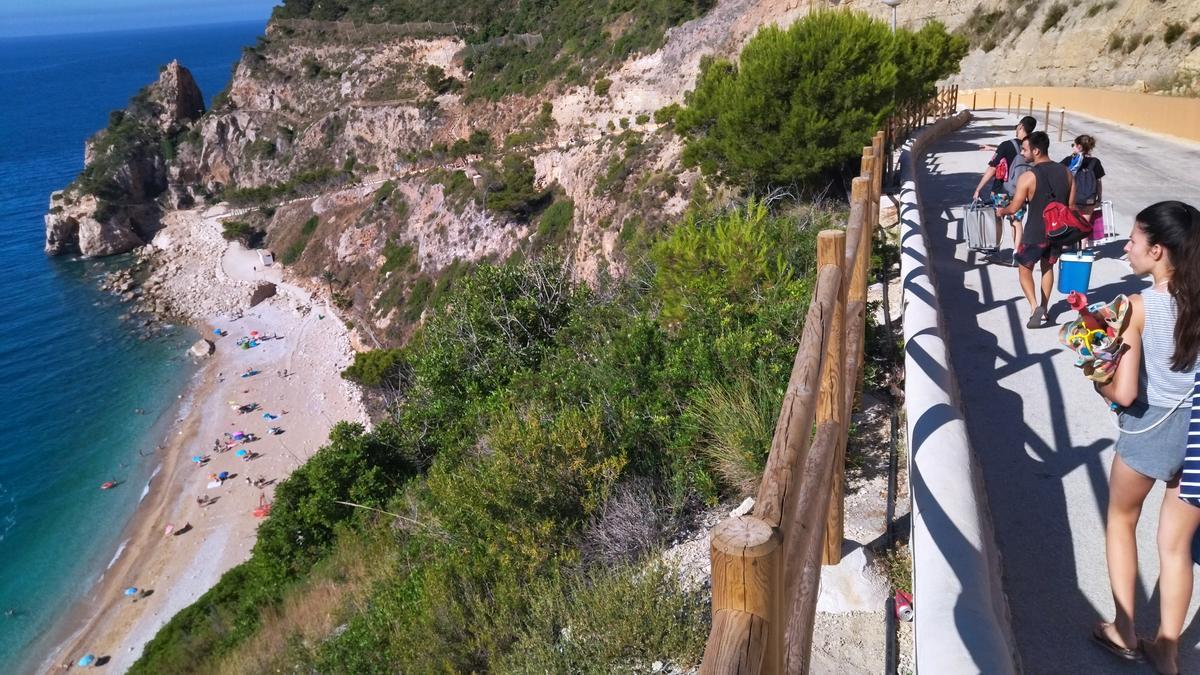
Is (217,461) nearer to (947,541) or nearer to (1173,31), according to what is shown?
(947,541)

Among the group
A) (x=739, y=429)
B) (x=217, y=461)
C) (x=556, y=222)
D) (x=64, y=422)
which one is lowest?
(x=217, y=461)

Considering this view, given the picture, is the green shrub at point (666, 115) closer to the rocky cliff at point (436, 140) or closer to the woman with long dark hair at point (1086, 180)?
the rocky cliff at point (436, 140)

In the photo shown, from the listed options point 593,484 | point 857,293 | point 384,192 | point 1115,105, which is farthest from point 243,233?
point 857,293

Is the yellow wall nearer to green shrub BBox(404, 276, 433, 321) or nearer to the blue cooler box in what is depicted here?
the blue cooler box

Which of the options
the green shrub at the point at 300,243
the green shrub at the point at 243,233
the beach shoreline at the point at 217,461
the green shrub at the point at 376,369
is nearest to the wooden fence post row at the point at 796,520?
the beach shoreline at the point at 217,461

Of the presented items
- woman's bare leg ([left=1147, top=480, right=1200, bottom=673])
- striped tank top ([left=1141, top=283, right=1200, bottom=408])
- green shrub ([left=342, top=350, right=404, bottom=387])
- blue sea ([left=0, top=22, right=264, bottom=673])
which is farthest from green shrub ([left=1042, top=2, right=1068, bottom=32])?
blue sea ([left=0, top=22, right=264, bottom=673])

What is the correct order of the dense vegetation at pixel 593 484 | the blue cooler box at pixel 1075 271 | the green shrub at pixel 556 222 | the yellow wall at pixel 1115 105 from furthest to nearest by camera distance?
the green shrub at pixel 556 222 < the yellow wall at pixel 1115 105 < the blue cooler box at pixel 1075 271 < the dense vegetation at pixel 593 484
